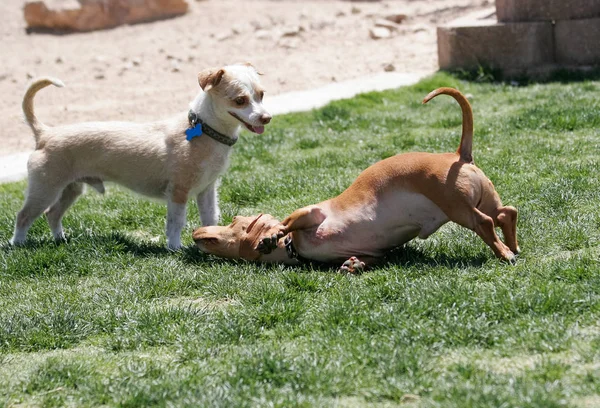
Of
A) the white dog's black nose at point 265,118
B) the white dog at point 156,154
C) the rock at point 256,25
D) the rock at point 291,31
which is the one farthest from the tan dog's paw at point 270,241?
the rock at point 256,25

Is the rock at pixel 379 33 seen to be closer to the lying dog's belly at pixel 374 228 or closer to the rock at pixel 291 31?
the rock at pixel 291 31

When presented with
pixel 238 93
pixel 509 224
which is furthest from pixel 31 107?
pixel 509 224

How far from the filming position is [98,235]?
605cm

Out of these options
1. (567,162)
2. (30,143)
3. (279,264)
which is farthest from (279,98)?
(279,264)

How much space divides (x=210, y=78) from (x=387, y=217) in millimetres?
1545

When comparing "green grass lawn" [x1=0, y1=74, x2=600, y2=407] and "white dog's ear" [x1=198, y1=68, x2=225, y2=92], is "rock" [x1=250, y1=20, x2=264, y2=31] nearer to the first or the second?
"green grass lawn" [x1=0, y1=74, x2=600, y2=407]

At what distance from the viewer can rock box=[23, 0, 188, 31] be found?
51.8ft

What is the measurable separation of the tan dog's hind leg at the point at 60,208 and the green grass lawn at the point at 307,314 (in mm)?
85

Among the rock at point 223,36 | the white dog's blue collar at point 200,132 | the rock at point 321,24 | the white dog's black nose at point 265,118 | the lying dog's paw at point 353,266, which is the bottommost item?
the rock at point 321,24

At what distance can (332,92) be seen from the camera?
34.8 feet

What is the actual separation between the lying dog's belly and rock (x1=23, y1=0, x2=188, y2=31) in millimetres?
12081

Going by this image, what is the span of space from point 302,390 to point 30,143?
676 centimetres

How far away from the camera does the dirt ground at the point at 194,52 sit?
434 inches

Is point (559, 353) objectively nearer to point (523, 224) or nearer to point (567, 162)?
point (523, 224)
